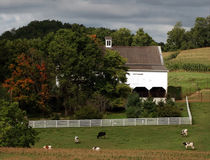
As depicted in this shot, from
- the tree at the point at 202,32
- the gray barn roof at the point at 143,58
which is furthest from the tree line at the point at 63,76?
the tree at the point at 202,32

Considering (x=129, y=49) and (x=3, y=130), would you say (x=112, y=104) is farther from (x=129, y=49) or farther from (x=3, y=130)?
(x=3, y=130)

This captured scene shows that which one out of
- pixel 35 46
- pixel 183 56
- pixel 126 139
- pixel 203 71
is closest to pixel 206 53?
pixel 183 56

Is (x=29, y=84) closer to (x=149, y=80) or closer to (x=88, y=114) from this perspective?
(x=88, y=114)

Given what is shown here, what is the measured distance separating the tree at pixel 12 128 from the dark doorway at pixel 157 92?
161 ft

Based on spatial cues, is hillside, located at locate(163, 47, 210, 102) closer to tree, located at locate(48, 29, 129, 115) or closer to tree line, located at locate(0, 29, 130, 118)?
tree, located at locate(48, 29, 129, 115)

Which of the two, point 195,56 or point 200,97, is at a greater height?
point 195,56

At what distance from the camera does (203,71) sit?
358ft

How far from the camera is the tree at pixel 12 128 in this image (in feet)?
107

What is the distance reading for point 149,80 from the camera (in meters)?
77.5

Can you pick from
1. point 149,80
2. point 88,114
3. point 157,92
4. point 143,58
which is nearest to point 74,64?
point 88,114

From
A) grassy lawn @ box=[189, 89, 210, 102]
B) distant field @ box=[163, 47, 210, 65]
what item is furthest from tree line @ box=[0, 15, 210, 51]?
grassy lawn @ box=[189, 89, 210, 102]

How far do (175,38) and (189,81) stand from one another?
231 ft

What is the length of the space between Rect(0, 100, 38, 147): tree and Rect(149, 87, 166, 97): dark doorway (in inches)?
1933

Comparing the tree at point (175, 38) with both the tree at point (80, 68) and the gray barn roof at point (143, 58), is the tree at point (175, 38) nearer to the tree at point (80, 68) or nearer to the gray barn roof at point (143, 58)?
the gray barn roof at point (143, 58)
